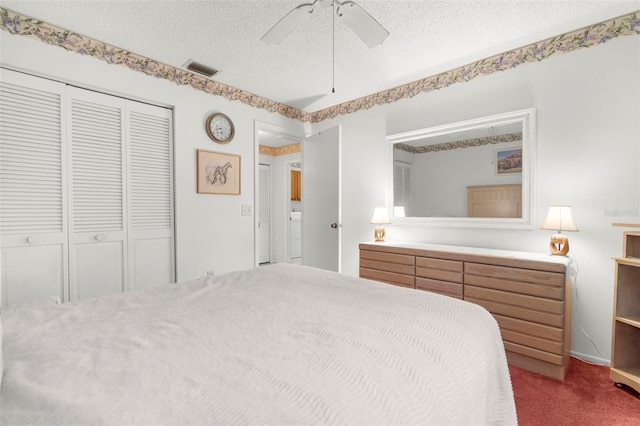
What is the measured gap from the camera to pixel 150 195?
2.81 meters

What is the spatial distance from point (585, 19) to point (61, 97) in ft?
12.9

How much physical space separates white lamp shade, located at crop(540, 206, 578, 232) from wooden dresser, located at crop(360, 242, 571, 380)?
22 cm

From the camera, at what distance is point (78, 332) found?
3.40 feet

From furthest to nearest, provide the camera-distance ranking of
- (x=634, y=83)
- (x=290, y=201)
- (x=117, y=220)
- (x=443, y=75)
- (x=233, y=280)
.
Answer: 1. (x=290, y=201)
2. (x=443, y=75)
3. (x=117, y=220)
4. (x=634, y=83)
5. (x=233, y=280)

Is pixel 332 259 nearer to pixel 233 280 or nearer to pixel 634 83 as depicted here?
pixel 233 280

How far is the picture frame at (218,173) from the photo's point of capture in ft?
10.2

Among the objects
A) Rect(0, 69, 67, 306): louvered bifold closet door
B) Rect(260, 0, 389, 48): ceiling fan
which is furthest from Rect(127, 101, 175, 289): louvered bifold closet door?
Rect(260, 0, 389, 48): ceiling fan

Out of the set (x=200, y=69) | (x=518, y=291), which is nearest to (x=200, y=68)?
(x=200, y=69)

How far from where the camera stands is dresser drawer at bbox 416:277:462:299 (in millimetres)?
2442

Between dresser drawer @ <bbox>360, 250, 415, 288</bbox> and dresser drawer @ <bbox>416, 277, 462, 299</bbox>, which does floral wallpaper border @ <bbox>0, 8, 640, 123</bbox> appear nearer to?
dresser drawer @ <bbox>360, 250, 415, 288</bbox>

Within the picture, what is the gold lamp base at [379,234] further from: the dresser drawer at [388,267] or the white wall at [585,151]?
the white wall at [585,151]

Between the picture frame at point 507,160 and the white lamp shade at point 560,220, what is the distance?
0.48 m

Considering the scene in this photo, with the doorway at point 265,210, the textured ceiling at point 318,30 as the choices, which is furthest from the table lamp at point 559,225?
the doorway at point 265,210

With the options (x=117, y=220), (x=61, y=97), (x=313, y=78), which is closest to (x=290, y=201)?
(x=313, y=78)
